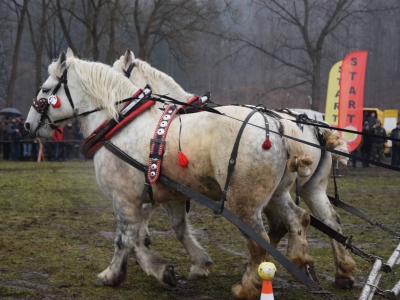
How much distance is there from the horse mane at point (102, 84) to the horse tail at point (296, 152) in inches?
68.8

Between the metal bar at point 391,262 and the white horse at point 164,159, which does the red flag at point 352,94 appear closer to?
the white horse at point 164,159

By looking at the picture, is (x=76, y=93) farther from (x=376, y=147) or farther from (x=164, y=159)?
(x=376, y=147)

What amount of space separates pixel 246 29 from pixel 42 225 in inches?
1896

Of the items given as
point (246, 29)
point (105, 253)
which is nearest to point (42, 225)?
point (105, 253)

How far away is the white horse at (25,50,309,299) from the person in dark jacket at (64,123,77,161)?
19096mm

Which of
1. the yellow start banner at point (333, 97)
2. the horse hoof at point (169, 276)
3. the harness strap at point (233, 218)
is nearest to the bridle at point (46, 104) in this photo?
the harness strap at point (233, 218)

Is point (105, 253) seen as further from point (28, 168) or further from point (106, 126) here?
point (28, 168)

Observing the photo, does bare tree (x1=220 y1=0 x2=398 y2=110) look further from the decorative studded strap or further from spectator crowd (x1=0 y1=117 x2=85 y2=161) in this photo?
the decorative studded strap

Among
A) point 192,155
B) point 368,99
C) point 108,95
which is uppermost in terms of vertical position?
point 368,99

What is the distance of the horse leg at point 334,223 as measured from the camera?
6047 millimetres

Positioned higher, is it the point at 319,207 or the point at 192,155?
the point at 192,155

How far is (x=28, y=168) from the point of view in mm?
20625

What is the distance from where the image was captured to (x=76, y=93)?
260 inches

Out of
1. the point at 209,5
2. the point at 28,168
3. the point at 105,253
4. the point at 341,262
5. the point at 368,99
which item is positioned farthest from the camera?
the point at 368,99
